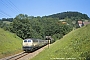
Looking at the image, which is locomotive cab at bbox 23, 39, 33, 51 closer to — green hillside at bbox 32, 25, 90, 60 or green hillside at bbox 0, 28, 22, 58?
green hillside at bbox 0, 28, 22, 58

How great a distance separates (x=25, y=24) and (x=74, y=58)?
70951 millimetres

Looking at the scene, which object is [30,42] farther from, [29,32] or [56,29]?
[56,29]

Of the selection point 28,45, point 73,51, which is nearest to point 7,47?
point 28,45

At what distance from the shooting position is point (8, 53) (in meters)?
35.4

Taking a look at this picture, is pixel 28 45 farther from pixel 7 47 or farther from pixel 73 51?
pixel 73 51

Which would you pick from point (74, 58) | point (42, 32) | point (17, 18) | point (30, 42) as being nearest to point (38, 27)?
point (42, 32)

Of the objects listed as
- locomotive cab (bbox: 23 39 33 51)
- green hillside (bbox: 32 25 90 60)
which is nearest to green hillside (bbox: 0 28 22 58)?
locomotive cab (bbox: 23 39 33 51)

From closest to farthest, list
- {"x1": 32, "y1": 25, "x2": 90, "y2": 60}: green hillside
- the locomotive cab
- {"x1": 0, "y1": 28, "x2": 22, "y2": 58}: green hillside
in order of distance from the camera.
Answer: {"x1": 32, "y1": 25, "x2": 90, "y2": 60}: green hillside
{"x1": 0, "y1": 28, "x2": 22, "y2": 58}: green hillside
the locomotive cab

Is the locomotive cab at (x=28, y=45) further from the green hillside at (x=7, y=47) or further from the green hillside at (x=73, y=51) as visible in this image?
the green hillside at (x=73, y=51)

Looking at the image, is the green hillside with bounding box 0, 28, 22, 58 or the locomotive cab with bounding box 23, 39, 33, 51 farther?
the locomotive cab with bounding box 23, 39, 33, 51

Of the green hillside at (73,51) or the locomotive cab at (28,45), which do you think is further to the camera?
the locomotive cab at (28,45)

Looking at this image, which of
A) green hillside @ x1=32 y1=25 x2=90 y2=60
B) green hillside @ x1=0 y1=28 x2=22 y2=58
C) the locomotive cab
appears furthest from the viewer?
the locomotive cab

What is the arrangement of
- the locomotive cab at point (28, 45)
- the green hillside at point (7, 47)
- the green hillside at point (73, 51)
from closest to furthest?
the green hillside at point (73, 51)
the green hillside at point (7, 47)
the locomotive cab at point (28, 45)

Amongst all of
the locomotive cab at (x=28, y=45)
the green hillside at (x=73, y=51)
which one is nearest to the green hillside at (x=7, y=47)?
the locomotive cab at (x=28, y=45)
